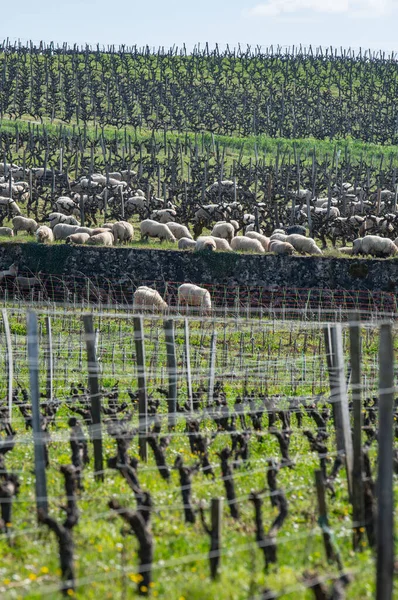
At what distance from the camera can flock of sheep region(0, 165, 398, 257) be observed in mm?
31344

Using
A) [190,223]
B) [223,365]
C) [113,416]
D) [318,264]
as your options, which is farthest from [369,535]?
[190,223]

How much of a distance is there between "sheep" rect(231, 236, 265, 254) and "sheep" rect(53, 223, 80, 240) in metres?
5.89

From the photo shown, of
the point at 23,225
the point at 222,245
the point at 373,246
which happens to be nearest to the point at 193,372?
the point at 222,245

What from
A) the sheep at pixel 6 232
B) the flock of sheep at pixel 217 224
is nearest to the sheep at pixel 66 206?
the flock of sheep at pixel 217 224

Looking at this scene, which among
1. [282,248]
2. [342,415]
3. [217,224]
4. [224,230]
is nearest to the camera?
[342,415]

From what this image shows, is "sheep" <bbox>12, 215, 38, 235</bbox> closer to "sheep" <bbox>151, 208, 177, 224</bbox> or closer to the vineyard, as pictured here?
the vineyard

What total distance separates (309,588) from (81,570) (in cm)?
171

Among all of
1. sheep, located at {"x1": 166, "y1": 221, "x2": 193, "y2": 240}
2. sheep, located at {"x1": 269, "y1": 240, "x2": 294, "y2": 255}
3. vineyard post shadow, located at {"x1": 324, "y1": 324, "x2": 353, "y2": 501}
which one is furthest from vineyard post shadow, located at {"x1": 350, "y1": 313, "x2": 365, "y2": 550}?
sheep, located at {"x1": 166, "y1": 221, "x2": 193, "y2": 240}

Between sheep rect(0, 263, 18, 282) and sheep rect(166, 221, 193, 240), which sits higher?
sheep rect(166, 221, 193, 240)

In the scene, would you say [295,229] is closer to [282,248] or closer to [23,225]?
[282,248]

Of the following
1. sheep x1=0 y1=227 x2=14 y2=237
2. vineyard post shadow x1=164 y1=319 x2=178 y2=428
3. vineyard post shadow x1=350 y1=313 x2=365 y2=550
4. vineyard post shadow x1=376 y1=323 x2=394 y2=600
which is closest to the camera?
vineyard post shadow x1=376 y1=323 x2=394 y2=600

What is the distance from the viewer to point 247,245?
103 ft

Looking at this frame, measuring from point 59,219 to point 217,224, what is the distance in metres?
6.02

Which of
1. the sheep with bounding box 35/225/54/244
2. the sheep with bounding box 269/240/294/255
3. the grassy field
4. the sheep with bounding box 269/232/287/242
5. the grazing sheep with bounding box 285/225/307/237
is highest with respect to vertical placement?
the sheep with bounding box 35/225/54/244
